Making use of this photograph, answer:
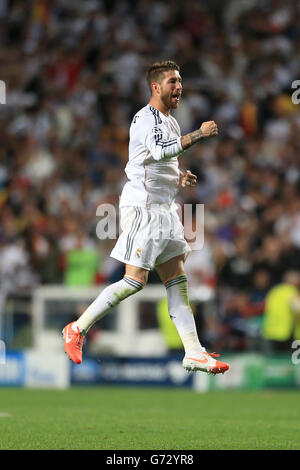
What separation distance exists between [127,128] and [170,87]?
39.0ft

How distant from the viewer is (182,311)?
829 cm

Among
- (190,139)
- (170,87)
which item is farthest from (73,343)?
(170,87)

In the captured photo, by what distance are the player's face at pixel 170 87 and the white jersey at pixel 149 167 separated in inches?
5.2

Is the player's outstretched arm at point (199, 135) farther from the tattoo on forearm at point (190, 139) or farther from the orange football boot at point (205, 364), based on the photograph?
the orange football boot at point (205, 364)

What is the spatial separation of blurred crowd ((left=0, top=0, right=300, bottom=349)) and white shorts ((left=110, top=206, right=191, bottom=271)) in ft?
23.2

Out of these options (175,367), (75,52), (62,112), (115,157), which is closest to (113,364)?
(175,367)

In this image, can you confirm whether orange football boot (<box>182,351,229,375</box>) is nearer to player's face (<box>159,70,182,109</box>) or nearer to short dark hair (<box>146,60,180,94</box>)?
player's face (<box>159,70,182,109</box>)

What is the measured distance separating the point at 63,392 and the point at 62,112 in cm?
756

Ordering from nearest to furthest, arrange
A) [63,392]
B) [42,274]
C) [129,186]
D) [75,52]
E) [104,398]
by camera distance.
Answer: [129,186] < [104,398] < [63,392] < [42,274] < [75,52]

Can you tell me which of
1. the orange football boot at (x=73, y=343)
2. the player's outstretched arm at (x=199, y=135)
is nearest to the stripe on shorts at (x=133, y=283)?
the orange football boot at (x=73, y=343)

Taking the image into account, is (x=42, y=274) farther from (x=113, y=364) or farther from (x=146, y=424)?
(x=146, y=424)

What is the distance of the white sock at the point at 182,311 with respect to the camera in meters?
8.22

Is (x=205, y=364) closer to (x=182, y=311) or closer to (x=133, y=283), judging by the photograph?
(x=182, y=311)

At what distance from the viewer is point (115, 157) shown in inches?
765
